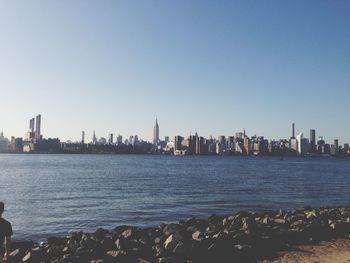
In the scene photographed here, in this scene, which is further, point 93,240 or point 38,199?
point 38,199

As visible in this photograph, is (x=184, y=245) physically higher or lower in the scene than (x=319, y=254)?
higher

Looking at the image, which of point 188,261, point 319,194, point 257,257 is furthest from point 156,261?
point 319,194

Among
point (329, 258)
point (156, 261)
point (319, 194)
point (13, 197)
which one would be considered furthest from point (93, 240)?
point (319, 194)

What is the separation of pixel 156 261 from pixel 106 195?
2763 centimetres

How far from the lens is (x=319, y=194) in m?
45.8

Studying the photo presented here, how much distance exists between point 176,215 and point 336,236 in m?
13.0

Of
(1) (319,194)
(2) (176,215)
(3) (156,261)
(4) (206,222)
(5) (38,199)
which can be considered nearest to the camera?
(3) (156,261)

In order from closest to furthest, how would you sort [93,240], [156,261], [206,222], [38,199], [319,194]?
[156,261] → [93,240] → [206,222] → [38,199] → [319,194]

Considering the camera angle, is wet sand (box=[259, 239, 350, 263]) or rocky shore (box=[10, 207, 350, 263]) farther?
rocky shore (box=[10, 207, 350, 263])

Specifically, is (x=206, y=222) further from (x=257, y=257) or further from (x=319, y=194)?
(x=319, y=194)

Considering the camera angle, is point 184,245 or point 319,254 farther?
point 319,254

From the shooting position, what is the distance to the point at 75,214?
91.0 ft

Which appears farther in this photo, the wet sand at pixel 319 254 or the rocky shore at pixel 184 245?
the rocky shore at pixel 184 245

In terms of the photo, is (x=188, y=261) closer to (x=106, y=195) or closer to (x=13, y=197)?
(x=106, y=195)
